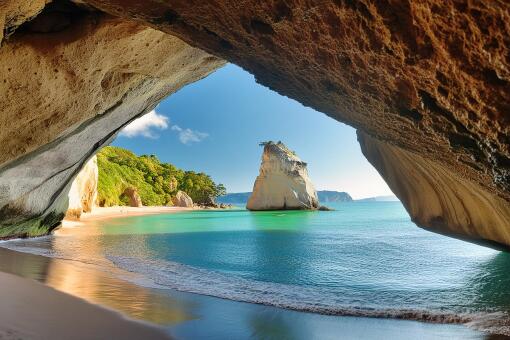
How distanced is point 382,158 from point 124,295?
775 centimetres

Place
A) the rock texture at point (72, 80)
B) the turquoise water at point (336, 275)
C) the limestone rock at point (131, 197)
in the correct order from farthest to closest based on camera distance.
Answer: the limestone rock at point (131, 197) → the rock texture at point (72, 80) → the turquoise water at point (336, 275)

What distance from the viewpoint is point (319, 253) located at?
12797mm

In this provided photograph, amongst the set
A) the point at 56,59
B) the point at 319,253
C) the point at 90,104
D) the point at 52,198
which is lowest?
the point at 319,253

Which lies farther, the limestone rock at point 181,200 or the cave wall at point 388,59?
the limestone rock at point 181,200

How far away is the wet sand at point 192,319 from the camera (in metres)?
4.13

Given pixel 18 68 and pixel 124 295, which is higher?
pixel 18 68

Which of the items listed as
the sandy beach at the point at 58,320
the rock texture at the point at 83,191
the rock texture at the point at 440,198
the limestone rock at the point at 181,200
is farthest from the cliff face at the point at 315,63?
the limestone rock at the point at 181,200

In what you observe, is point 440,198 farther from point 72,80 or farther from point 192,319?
point 72,80

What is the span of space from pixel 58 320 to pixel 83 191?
93.0 feet

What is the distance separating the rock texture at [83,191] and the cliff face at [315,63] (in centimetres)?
1760

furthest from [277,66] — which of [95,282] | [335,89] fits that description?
[95,282]

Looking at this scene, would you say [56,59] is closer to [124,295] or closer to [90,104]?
[90,104]

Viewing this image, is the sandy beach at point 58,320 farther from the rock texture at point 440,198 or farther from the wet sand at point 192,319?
the rock texture at point 440,198

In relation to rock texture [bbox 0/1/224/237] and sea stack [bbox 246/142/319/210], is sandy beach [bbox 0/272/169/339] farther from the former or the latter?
sea stack [bbox 246/142/319/210]
